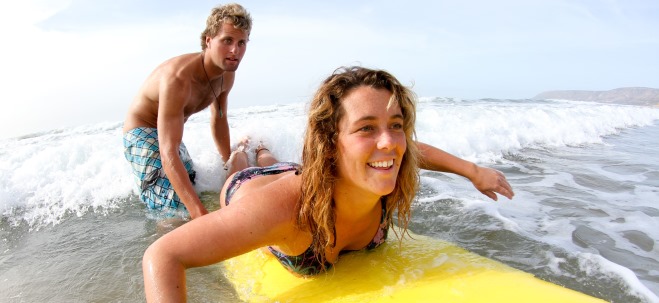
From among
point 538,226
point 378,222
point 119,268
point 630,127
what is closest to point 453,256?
point 378,222

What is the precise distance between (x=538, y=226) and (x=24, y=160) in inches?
242

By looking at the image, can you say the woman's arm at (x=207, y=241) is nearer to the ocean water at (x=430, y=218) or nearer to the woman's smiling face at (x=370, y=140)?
the woman's smiling face at (x=370, y=140)

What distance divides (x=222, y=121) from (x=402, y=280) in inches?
125

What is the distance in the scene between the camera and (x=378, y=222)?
2574 millimetres

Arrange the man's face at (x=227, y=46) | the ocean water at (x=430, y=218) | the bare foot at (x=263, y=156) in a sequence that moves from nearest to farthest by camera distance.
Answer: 1. the ocean water at (x=430, y=218)
2. the man's face at (x=227, y=46)
3. the bare foot at (x=263, y=156)

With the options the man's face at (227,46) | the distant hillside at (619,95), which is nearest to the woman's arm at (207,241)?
the man's face at (227,46)

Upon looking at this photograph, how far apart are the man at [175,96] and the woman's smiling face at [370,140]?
1.93 metres

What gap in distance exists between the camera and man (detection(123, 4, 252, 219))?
3.55m

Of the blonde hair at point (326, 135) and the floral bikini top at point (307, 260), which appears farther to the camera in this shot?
the floral bikini top at point (307, 260)

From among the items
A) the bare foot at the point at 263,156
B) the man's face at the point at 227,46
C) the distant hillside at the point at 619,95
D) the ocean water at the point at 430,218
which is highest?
the man's face at the point at 227,46

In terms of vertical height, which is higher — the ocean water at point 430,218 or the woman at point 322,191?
the woman at point 322,191

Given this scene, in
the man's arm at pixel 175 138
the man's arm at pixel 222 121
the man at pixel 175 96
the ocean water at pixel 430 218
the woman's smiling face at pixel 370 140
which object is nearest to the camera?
the woman's smiling face at pixel 370 140

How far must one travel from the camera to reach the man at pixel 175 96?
3549mm

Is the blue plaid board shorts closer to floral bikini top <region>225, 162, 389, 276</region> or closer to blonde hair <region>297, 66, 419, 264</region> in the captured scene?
floral bikini top <region>225, 162, 389, 276</region>
